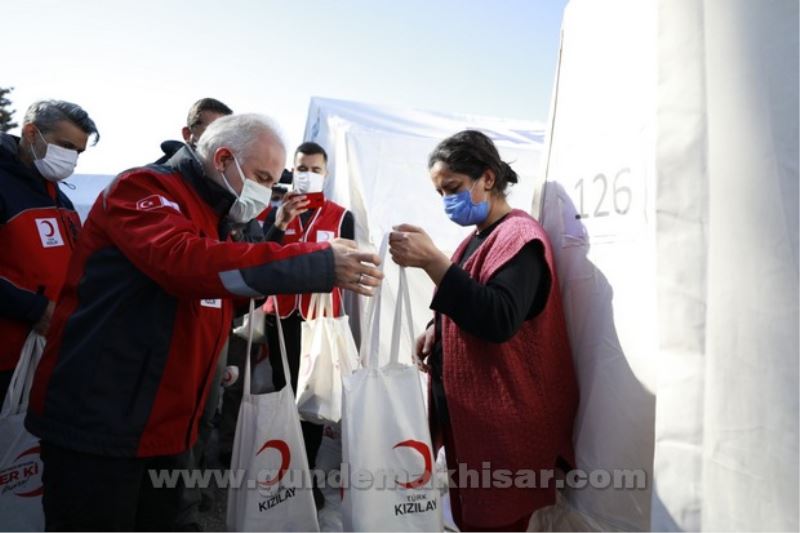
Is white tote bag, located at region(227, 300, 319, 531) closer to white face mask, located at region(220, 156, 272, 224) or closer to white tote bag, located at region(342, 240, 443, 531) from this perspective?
white tote bag, located at region(342, 240, 443, 531)

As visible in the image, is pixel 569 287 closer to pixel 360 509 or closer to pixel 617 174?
pixel 617 174

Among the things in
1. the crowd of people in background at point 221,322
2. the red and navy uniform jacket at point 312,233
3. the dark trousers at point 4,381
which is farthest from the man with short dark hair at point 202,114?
the dark trousers at point 4,381

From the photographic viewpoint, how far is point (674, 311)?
0.97 meters

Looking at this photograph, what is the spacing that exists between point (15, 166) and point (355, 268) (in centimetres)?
172

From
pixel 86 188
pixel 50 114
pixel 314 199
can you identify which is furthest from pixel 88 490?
pixel 86 188

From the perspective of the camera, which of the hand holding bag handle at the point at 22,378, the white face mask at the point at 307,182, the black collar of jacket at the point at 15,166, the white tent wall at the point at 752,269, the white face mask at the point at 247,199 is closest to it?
the white tent wall at the point at 752,269

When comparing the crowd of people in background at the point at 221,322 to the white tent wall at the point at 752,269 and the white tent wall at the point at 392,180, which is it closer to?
the white tent wall at the point at 752,269

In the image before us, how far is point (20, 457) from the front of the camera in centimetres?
204

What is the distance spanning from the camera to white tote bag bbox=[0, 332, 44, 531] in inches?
78.4

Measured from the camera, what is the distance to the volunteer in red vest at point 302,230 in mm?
2717

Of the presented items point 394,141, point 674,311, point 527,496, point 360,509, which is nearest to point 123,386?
point 360,509

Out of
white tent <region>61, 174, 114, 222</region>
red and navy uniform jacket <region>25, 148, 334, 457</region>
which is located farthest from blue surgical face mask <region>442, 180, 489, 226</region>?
white tent <region>61, 174, 114, 222</region>

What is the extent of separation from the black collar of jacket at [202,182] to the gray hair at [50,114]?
47.3 inches

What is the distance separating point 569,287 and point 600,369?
0.28 metres
